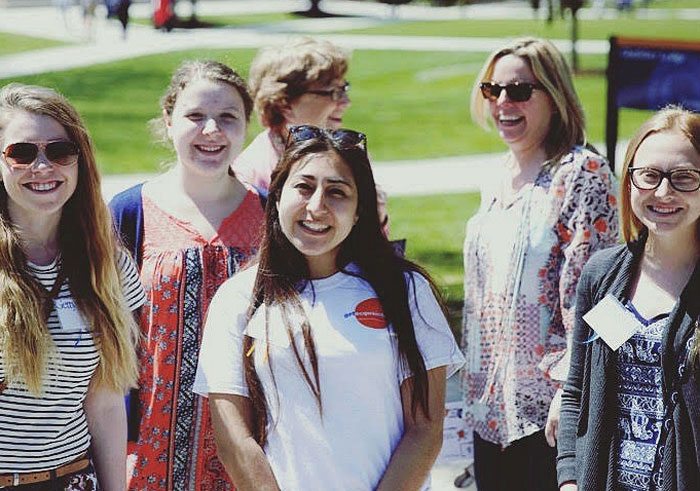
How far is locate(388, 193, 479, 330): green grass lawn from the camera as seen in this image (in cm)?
870

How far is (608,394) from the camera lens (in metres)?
2.88

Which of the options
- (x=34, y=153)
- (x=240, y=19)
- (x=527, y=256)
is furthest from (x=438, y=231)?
(x=240, y=19)

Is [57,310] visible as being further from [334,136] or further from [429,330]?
[429,330]

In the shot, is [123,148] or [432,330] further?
[123,148]

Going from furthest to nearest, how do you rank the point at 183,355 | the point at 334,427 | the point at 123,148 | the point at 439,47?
1. the point at 439,47
2. the point at 123,148
3. the point at 183,355
4. the point at 334,427

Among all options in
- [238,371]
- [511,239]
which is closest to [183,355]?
[238,371]

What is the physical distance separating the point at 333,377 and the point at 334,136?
26.2 inches

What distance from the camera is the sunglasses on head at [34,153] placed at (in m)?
2.91

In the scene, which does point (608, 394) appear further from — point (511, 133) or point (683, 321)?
point (511, 133)

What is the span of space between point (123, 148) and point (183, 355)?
1166 cm

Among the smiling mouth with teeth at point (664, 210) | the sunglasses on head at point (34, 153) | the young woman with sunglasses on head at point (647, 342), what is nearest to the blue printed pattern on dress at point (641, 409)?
the young woman with sunglasses on head at point (647, 342)

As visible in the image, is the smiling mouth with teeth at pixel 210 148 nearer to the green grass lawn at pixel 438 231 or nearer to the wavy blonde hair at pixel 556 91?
the wavy blonde hair at pixel 556 91

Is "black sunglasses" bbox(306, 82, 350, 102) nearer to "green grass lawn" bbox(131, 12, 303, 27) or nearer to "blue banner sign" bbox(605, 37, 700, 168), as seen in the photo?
"blue banner sign" bbox(605, 37, 700, 168)

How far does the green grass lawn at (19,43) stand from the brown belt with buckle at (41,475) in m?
22.5
